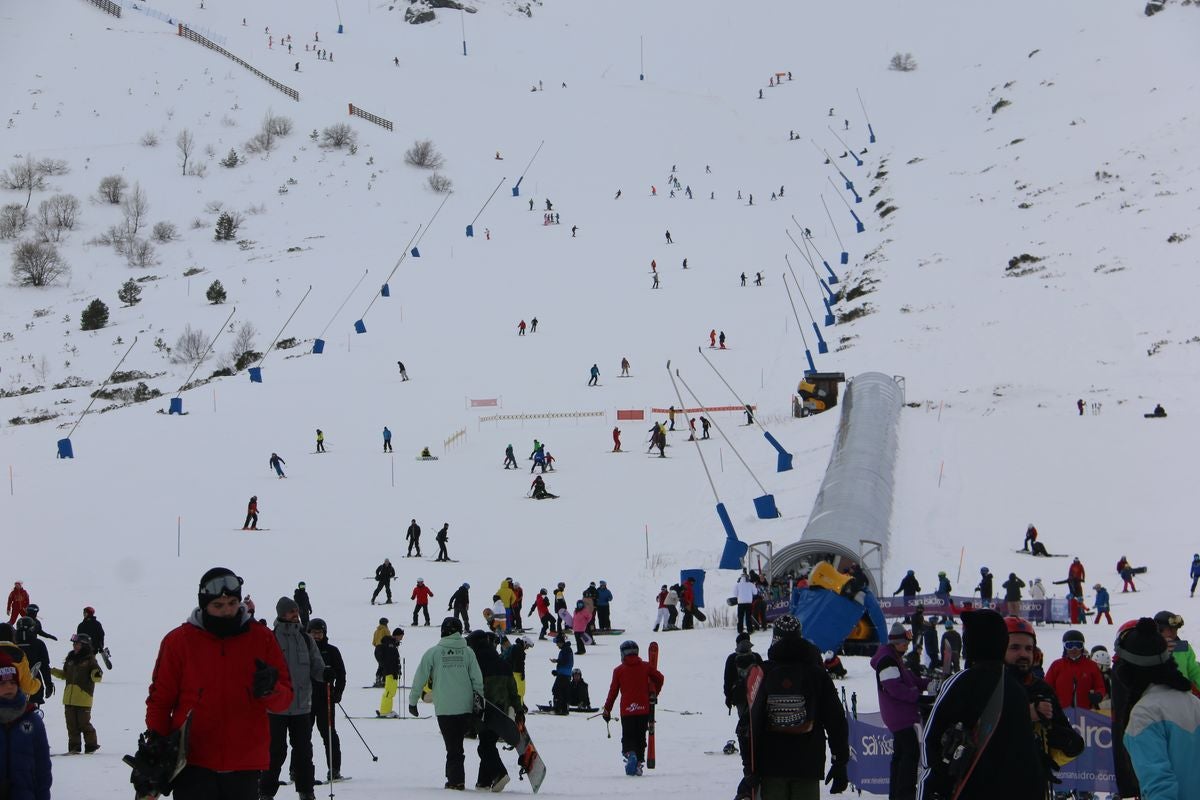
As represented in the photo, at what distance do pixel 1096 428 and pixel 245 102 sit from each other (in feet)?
211

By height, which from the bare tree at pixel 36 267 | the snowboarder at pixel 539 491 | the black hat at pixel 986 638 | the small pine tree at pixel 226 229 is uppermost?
the small pine tree at pixel 226 229

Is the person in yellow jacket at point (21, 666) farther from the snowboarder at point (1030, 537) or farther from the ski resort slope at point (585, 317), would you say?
the snowboarder at point (1030, 537)

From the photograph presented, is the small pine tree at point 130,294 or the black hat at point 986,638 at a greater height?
the small pine tree at point 130,294

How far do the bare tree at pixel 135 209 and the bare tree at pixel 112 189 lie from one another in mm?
480

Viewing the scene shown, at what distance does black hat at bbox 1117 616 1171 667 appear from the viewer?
16.2 feet

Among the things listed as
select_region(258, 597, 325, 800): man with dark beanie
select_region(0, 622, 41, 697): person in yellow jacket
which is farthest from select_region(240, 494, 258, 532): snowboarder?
select_region(0, 622, 41, 697): person in yellow jacket

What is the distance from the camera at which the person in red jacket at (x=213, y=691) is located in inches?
194

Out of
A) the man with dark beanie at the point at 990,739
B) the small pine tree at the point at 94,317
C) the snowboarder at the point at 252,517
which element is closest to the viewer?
the man with dark beanie at the point at 990,739

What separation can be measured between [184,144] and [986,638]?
78.4 metres

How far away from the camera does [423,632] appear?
20.1 m

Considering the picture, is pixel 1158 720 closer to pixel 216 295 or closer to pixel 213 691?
pixel 213 691

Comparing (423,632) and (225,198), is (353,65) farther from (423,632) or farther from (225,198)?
(423,632)

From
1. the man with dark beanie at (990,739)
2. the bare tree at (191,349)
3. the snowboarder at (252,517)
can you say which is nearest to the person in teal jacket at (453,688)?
the man with dark beanie at (990,739)

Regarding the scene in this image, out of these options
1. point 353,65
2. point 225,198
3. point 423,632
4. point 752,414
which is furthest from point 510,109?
point 423,632
